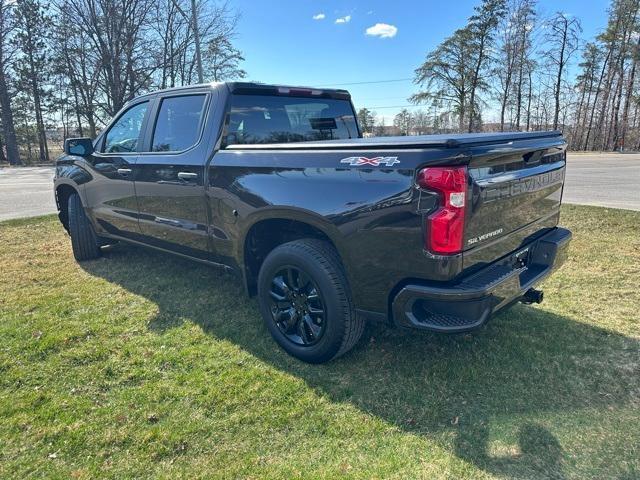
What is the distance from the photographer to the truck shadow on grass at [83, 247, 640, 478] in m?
2.23

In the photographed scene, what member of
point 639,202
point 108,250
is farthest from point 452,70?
point 108,250

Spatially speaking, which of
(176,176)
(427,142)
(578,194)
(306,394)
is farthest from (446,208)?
(578,194)

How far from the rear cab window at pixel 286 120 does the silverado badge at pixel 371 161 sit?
133 centimetres

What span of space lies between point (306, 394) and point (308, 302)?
0.58 m

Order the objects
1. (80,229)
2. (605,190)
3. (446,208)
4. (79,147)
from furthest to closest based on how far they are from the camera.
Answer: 1. (605,190)
2. (80,229)
3. (79,147)
4. (446,208)

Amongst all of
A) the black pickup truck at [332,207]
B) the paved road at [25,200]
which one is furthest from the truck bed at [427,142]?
the paved road at [25,200]

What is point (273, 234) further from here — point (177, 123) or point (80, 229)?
point (80, 229)

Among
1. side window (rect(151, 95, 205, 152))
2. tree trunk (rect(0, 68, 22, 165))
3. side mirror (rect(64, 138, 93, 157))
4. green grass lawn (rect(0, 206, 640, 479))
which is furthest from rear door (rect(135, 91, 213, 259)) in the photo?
tree trunk (rect(0, 68, 22, 165))

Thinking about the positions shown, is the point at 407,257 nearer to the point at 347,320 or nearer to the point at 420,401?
the point at 347,320

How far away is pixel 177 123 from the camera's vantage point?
3.85 meters

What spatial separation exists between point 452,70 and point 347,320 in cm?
3188

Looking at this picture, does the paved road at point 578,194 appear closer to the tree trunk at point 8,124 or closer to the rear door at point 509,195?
the rear door at point 509,195

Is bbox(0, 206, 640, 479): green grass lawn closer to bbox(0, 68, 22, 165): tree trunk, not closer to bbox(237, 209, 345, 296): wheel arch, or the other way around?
bbox(237, 209, 345, 296): wheel arch

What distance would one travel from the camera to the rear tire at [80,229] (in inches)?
208
